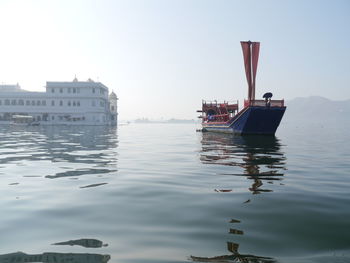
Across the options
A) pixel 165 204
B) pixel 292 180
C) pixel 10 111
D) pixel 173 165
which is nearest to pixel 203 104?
pixel 173 165

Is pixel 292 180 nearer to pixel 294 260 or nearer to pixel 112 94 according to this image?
pixel 294 260

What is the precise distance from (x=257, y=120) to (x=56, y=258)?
25.7m

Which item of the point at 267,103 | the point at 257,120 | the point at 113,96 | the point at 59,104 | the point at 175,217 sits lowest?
the point at 175,217

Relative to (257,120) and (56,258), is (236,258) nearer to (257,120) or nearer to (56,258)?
(56,258)

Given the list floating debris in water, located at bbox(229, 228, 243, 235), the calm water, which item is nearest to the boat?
the calm water

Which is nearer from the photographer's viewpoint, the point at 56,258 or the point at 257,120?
the point at 56,258

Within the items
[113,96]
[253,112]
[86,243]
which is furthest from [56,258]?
[113,96]

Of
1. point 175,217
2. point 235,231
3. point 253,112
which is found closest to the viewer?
point 235,231

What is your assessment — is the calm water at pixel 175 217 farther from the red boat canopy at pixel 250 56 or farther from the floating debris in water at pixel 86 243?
the red boat canopy at pixel 250 56

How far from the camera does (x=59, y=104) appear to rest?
65.6m

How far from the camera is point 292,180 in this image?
8055 mm

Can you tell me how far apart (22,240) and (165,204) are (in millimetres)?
2606

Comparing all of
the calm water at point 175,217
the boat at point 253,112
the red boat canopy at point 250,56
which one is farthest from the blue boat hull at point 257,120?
the calm water at point 175,217

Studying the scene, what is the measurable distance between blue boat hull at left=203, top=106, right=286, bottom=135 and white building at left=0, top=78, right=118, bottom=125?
140 ft
